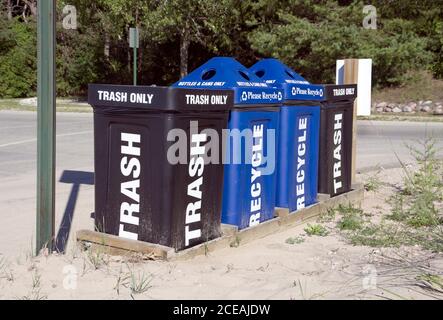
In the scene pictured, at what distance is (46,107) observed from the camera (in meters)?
4.62

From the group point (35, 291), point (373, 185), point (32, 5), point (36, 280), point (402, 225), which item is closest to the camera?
point (35, 291)

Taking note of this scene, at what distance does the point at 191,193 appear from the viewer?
4996mm

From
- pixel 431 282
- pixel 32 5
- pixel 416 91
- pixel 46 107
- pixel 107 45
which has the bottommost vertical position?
pixel 431 282

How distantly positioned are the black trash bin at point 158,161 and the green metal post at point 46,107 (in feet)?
1.69

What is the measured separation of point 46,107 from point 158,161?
911 mm

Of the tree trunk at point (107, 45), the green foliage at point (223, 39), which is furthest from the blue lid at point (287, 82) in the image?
the tree trunk at point (107, 45)

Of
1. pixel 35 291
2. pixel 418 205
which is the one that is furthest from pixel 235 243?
pixel 418 205

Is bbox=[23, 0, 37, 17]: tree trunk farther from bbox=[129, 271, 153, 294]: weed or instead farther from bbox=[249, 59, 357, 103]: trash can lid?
bbox=[129, 271, 153, 294]: weed

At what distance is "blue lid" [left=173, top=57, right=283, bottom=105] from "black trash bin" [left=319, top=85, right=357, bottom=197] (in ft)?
3.85
